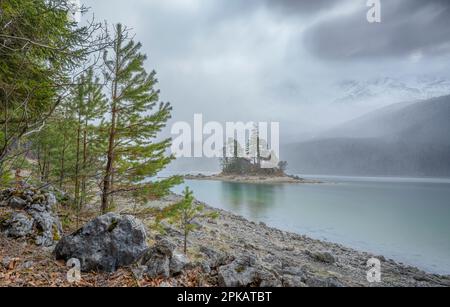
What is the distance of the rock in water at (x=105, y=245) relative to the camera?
165 inches

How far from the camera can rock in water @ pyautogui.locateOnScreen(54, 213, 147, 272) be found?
13.8 ft

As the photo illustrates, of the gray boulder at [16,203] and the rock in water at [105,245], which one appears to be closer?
the rock in water at [105,245]

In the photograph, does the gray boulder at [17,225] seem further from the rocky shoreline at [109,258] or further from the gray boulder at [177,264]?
the gray boulder at [177,264]

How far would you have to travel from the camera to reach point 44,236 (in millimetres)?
5160

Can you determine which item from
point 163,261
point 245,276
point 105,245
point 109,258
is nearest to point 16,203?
point 105,245

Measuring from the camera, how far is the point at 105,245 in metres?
4.32

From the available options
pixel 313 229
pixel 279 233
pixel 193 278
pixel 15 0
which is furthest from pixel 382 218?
pixel 15 0

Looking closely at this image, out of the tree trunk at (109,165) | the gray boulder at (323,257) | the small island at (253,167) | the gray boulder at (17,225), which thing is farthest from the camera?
the small island at (253,167)

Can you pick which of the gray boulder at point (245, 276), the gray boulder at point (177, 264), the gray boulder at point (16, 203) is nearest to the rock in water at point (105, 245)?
the gray boulder at point (177, 264)

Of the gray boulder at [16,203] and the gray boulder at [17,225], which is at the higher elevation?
the gray boulder at [16,203]

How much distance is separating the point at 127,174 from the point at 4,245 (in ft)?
12.7

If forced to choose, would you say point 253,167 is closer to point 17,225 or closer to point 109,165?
point 109,165
